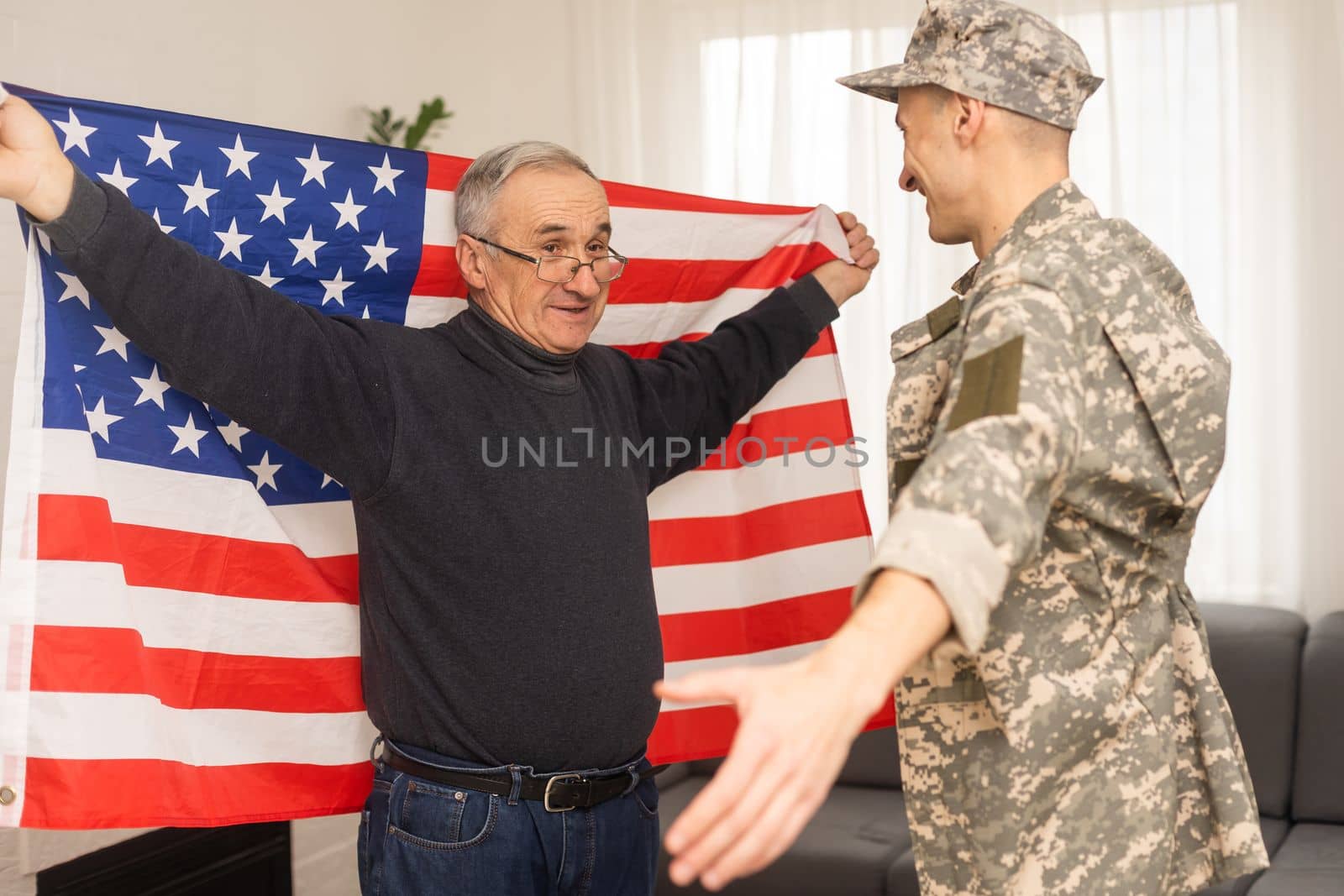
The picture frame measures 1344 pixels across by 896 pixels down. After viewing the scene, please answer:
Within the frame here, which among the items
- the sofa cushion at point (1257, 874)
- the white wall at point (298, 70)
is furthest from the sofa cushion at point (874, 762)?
the white wall at point (298, 70)

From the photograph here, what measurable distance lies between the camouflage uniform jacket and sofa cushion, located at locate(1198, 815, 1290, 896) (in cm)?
141

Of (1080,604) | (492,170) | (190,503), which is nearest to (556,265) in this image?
(492,170)

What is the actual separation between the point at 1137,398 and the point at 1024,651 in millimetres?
260

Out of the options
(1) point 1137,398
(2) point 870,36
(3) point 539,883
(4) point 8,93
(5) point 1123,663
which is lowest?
(3) point 539,883

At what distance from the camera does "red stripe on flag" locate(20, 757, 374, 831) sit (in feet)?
5.30

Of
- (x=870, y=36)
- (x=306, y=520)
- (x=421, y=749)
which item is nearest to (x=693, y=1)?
(x=870, y=36)

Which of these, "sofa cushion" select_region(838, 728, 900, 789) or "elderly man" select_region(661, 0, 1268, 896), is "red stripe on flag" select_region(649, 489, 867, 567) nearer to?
"elderly man" select_region(661, 0, 1268, 896)

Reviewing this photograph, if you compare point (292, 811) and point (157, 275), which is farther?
point (292, 811)

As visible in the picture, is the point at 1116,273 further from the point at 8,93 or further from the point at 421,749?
the point at 8,93

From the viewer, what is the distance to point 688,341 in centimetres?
232

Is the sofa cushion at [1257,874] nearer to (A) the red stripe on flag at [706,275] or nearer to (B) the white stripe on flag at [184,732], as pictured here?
(A) the red stripe on flag at [706,275]

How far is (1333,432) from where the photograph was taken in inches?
130

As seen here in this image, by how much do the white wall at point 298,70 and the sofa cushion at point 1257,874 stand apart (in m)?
2.08

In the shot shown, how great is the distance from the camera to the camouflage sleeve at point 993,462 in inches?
34.3
